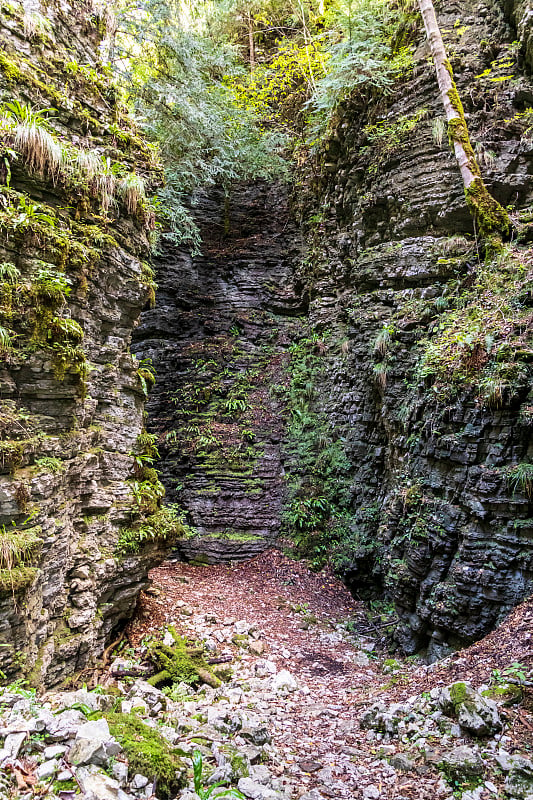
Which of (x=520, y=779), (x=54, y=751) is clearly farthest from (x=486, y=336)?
(x=54, y=751)

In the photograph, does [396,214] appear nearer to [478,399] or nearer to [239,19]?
[478,399]

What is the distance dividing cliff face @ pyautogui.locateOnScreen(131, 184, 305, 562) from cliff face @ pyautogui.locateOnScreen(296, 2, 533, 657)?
5.35 ft

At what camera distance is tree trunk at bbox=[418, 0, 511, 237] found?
7242 mm

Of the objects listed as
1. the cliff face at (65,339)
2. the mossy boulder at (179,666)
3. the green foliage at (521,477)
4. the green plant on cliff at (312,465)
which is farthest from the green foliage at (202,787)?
the green plant on cliff at (312,465)

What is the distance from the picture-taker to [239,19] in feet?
48.8

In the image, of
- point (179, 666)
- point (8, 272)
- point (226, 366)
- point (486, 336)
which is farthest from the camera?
point (226, 366)

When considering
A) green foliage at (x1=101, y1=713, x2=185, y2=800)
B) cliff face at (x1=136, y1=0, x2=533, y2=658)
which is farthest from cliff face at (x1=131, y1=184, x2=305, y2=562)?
green foliage at (x1=101, y1=713, x2=185, y2=800)

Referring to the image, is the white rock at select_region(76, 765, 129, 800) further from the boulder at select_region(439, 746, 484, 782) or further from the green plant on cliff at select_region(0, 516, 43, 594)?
the boulder at select_region(439, 746, 484, 782)

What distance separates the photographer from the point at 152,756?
289cm

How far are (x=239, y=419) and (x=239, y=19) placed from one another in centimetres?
1423

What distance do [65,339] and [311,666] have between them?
5683mm

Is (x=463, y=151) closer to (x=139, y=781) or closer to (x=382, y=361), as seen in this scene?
(x=382, y=361)

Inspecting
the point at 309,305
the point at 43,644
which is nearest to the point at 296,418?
the point at 309,305

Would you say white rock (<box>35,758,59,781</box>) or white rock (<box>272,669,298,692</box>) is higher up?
white rock (<box>35,758,59,781</box>)
